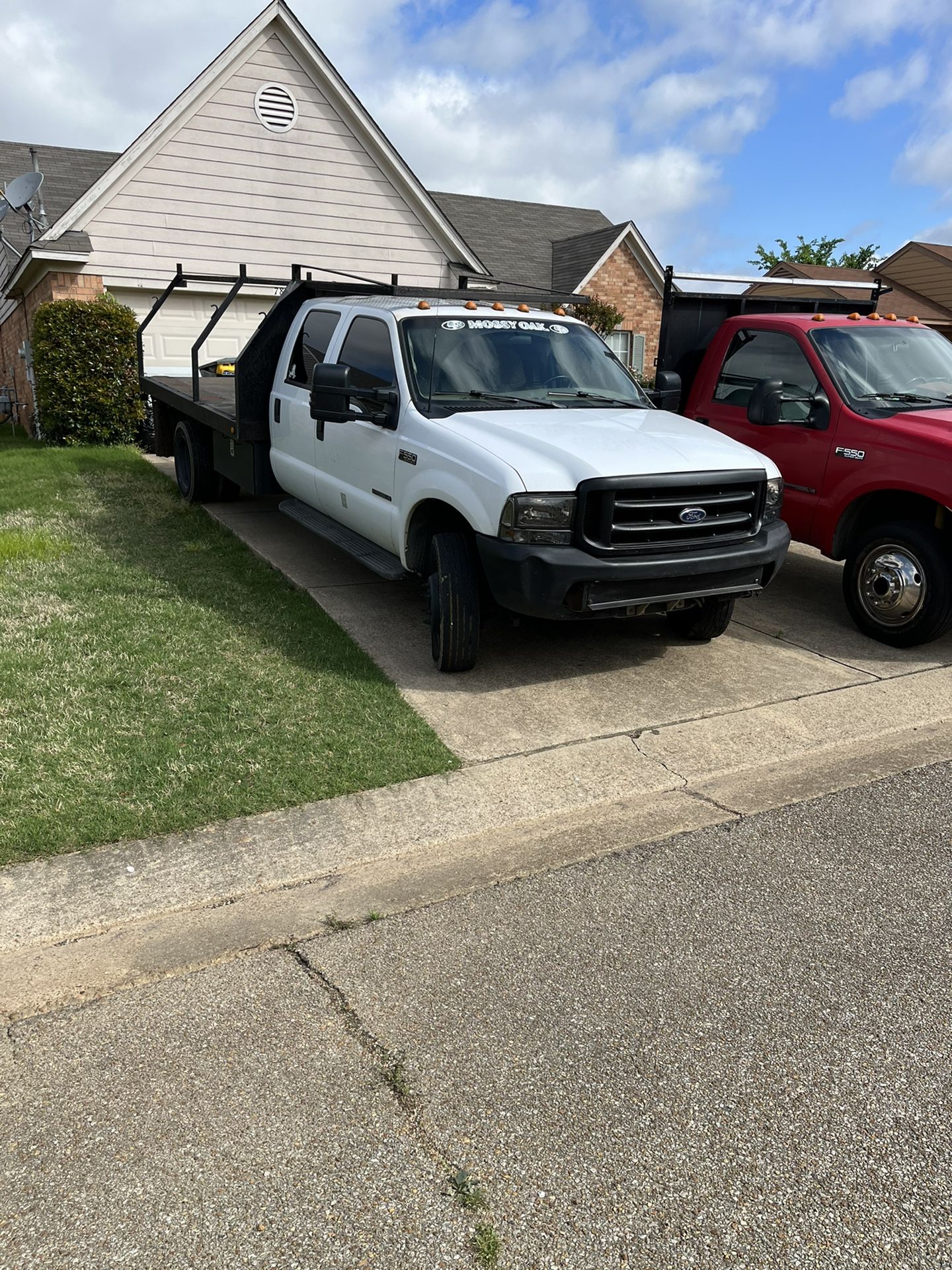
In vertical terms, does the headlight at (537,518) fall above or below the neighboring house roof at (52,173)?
below

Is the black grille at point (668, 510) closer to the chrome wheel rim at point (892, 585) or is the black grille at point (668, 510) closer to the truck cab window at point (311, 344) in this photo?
the chrome wheel rim at point (892, 585)

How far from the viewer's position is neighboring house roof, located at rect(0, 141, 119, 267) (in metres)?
18.8

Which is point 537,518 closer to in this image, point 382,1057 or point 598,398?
point 598,398

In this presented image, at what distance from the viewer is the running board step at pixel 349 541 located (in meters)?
6.27

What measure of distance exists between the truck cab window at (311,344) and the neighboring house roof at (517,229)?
1736 centimetres

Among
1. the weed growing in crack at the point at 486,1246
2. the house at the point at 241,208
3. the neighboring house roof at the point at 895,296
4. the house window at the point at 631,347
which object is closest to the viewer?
the weed growing in crack at the point at 486,1246

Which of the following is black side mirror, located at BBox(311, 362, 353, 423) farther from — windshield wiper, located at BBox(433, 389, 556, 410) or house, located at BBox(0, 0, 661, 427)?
house, located at BBox(0, 0, 661, 427)

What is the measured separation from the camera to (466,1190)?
2400mm

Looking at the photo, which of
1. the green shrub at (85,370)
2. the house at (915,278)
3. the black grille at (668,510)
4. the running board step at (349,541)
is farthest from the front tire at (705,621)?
the house at (915,278)

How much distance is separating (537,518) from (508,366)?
1.80 metres

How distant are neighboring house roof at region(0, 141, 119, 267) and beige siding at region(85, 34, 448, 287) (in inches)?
42.5

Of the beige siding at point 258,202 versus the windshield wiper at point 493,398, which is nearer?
the windshield wiper at point 493,398

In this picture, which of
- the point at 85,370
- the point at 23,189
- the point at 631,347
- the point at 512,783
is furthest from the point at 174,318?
the point at 631,347

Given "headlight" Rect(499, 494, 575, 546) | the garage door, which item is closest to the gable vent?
the garage door
